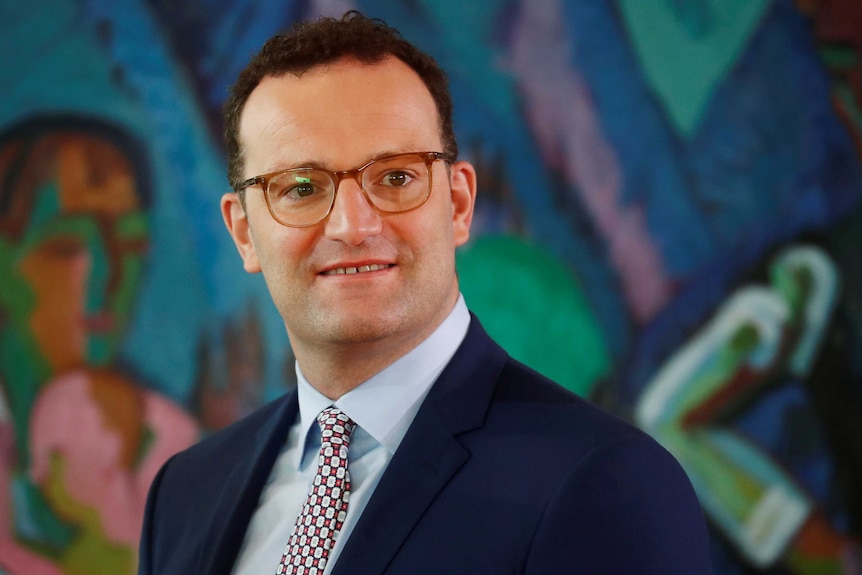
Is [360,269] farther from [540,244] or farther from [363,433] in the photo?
[540,244]

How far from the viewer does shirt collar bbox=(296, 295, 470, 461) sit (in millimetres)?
Answer: 1849

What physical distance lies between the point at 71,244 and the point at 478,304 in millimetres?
1639

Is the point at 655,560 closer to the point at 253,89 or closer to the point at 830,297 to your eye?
the point at 253,89

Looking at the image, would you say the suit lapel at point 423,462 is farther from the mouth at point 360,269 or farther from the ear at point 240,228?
the ear at point 240,228

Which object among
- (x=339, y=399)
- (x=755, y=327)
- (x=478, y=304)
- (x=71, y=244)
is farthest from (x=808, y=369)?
(x=71, y=244)

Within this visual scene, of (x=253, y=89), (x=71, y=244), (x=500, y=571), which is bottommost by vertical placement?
(x=500, y=571)

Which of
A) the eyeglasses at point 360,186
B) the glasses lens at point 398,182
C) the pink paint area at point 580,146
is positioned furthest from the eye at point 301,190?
the pink paint area at point 580,146

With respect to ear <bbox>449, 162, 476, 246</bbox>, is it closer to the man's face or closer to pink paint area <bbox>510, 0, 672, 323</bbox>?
the man's face

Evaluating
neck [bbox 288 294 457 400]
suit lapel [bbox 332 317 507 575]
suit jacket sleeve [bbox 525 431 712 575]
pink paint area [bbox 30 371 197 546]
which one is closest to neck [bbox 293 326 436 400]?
neck [bbox 288 294 457 400]

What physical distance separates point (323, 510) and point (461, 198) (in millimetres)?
722

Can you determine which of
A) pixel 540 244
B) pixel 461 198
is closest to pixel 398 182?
pixel 461 198

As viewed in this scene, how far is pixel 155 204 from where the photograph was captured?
3.80 metres

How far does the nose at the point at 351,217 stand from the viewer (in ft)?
5.82

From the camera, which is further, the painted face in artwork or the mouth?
the painted face in artwork
